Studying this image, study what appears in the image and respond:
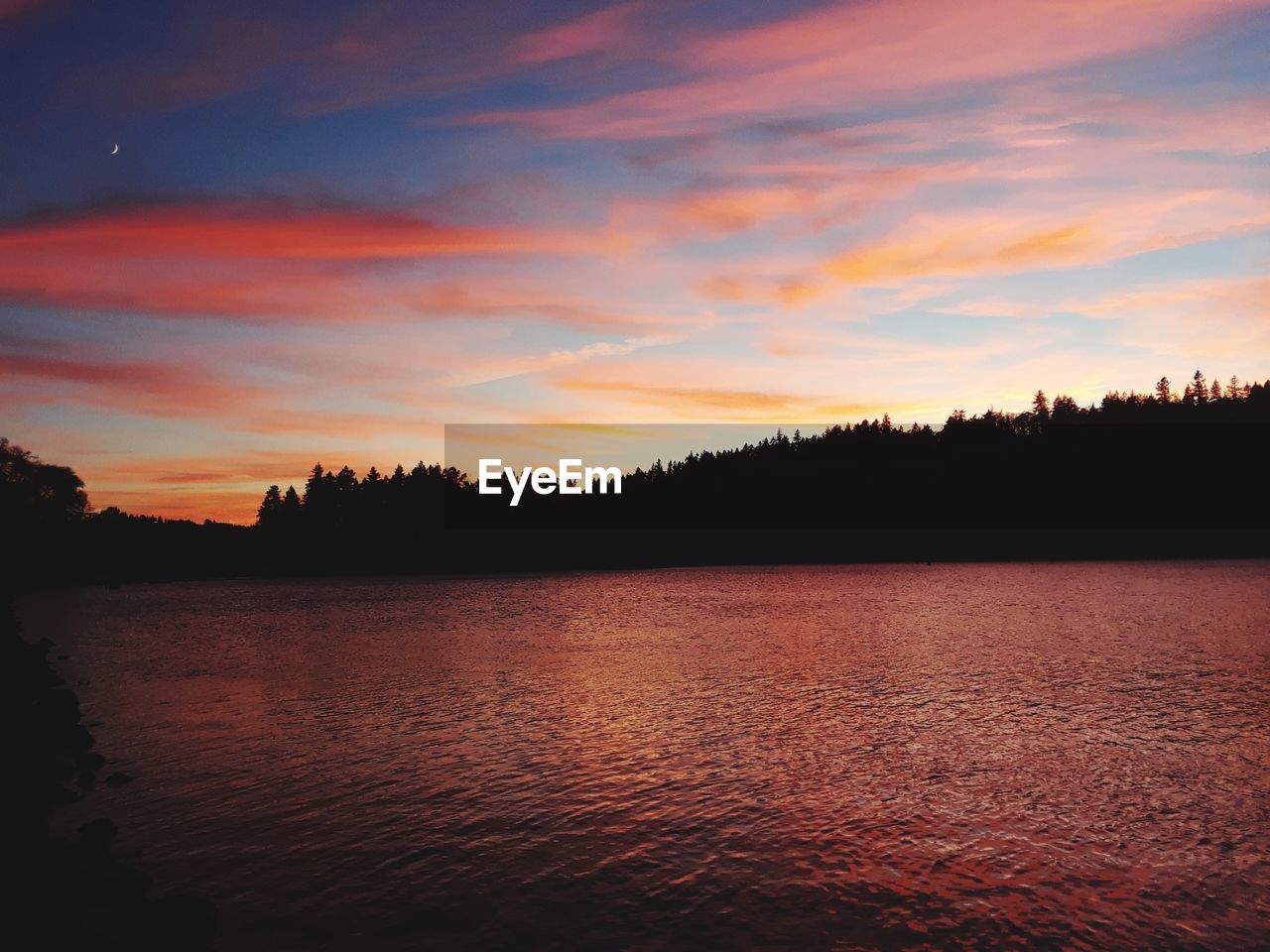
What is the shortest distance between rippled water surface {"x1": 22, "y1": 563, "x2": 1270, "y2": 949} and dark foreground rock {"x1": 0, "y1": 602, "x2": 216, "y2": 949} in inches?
35.7

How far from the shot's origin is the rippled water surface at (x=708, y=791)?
16797mm

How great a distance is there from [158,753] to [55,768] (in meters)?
3.17

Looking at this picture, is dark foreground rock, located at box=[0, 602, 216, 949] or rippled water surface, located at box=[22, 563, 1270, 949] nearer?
dark foreground rock, located at box=[0, 602, 216, 949]

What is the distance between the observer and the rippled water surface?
16797 millimetres

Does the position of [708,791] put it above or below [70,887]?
below

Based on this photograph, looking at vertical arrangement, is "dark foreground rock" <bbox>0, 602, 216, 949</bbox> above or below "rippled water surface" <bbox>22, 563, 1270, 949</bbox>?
above

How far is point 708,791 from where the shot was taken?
24719 mm

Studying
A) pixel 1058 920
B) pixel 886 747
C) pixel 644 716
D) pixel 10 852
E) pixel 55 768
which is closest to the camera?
pixel 1058 920

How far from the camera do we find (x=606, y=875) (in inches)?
740

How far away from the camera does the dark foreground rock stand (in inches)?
598

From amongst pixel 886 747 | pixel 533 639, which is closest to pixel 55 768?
pixel 886 747

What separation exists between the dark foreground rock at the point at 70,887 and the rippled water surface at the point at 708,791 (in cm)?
91

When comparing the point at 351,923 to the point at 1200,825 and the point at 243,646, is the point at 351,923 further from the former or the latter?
the point at 243,646

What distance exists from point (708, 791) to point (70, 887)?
15.3 meters
